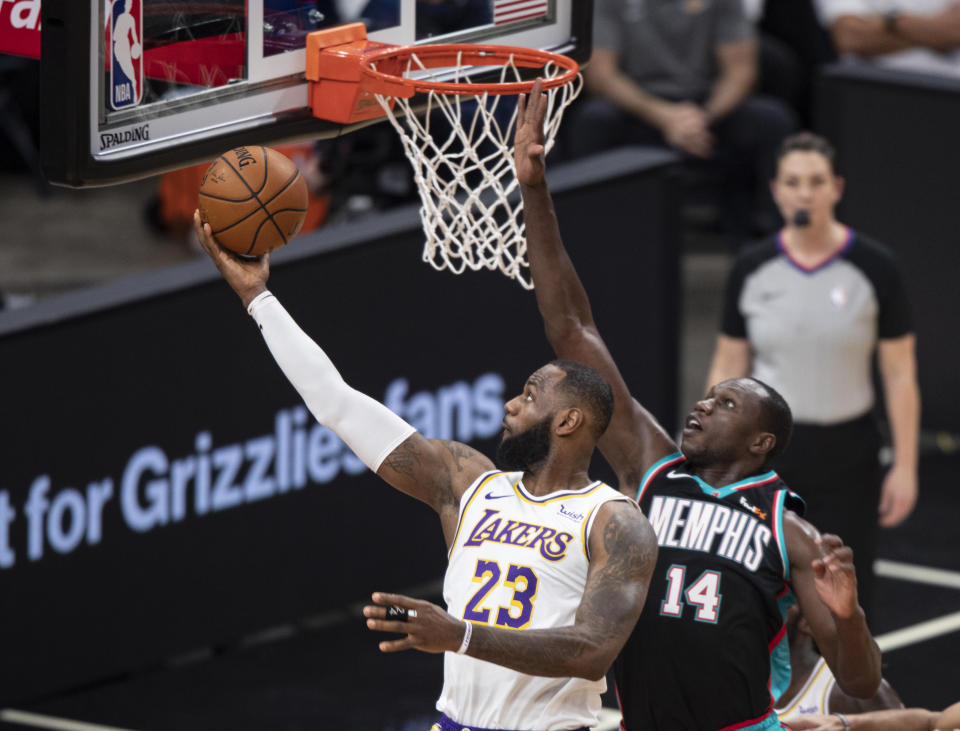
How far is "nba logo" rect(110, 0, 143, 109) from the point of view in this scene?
5066mm

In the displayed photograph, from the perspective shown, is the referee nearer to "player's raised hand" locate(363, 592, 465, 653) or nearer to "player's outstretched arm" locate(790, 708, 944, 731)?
"player's outstretched arm" locate(790, 708, 944, 731)

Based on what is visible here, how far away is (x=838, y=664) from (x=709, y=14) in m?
6.51

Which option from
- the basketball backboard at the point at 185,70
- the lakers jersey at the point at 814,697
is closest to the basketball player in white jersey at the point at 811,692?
the lakers jersey at the point at 814,697

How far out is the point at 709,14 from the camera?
10711mm

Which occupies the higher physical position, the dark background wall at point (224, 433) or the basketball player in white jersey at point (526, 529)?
the basketball player in white jersey at point (526, 529)

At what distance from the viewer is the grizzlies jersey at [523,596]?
15.4ft

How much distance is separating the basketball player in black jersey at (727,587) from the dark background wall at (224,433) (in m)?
2.67

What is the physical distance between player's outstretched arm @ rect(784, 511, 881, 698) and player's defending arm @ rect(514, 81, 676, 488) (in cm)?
56

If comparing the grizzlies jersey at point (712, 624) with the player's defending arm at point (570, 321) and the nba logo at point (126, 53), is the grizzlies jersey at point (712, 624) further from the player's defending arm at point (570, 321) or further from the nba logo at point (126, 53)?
the nba logo at point (126, 53)

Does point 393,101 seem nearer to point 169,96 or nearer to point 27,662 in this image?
point 169,96

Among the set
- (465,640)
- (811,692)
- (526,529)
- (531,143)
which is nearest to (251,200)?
(531,143)

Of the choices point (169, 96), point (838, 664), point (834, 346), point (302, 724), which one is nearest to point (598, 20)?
point (834, 346)

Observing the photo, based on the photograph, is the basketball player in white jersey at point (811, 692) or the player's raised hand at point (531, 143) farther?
the basketball player in white jersey at point (811, 692)

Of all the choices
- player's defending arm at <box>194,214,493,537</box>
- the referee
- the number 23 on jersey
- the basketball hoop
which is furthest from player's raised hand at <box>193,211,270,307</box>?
the referee
